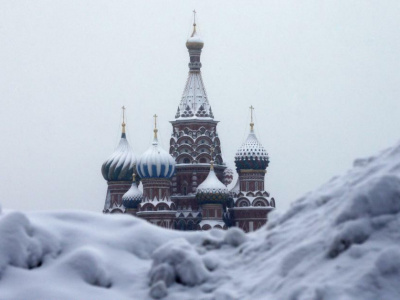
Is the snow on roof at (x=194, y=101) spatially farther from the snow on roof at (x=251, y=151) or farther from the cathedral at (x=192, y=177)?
the snow on roof at (x=251, y=151)

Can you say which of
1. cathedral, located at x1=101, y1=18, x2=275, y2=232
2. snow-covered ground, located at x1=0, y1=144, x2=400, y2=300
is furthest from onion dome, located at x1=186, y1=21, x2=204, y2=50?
snow-covered ground, located at x1=0, y1=144, x2=400, y2=300

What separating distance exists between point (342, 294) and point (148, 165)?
106 ft

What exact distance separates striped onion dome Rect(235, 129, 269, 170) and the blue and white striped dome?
2.41 m

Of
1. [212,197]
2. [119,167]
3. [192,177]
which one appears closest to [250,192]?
[212,197]

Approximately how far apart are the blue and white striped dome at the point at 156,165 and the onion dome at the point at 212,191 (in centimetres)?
118

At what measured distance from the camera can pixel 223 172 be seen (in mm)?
38500

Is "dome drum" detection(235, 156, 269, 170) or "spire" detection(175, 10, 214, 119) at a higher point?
"spire" detection(175, 10, 214, 119)

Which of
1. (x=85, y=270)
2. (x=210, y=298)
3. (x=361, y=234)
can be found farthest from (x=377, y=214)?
(x=85, y=270)

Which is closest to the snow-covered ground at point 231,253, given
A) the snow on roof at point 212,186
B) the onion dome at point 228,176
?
the snow on roof at point 212,186

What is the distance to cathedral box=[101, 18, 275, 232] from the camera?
3544 centimetres

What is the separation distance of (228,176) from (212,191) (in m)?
4.38

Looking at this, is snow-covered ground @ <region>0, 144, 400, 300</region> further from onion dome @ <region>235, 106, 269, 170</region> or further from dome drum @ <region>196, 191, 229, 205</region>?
onion dome @ <region>235, 106, 269, 170</region>

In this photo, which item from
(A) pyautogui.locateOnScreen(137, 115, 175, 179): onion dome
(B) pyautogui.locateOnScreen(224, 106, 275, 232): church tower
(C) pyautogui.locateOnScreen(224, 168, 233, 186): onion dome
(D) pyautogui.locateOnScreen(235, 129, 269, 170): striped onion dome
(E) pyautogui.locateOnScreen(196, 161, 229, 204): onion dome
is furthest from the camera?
(C) pyautogui.locateOnScreen(224, 168, 233, 186): onion dome

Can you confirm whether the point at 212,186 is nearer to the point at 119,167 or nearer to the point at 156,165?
the point at 156,165
